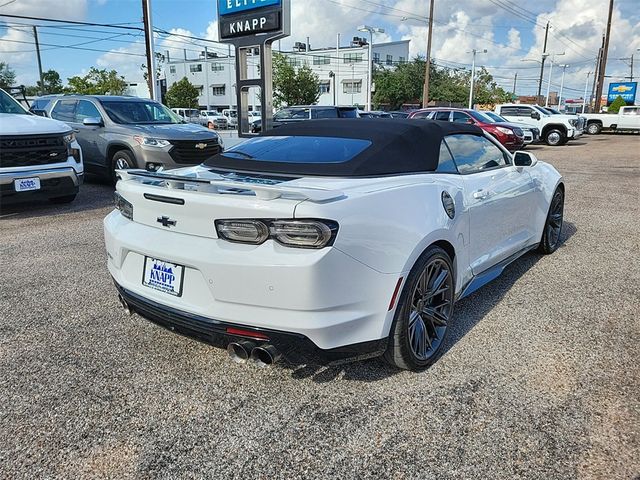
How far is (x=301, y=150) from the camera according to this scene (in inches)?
131

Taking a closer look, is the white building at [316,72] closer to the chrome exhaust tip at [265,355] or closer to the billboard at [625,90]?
the billboard at [625,90]

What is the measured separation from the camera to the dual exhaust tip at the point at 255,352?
237 centimetres

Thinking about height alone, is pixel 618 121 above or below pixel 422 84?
below

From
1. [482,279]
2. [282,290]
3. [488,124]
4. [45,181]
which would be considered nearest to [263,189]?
[282,290]

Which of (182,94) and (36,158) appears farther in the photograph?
(182,94)

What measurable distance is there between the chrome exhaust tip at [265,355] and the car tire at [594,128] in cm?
3537

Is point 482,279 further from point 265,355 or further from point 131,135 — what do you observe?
point 131,135

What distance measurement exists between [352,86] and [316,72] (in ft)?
19.8

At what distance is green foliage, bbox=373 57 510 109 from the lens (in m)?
60.8

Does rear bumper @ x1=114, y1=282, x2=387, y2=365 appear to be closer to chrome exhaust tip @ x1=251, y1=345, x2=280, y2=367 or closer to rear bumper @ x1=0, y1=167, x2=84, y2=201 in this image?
chrome exhaust tip @ x1=251, y1=345, x2=280, y2=367

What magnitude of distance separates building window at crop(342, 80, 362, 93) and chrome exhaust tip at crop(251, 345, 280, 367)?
66060 mm

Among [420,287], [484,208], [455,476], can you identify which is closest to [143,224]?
[420,287]

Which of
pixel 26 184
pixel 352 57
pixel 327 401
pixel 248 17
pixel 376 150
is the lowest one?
pixel 327 401

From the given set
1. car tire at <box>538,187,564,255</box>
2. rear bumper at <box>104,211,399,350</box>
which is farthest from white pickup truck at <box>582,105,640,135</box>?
rear bumper at <box>104,211,399,350</box>
